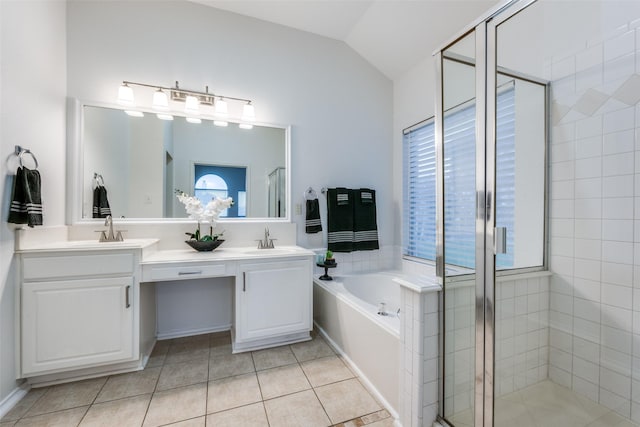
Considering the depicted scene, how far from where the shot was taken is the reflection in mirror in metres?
2.22

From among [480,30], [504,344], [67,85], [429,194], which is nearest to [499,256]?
[504,344]

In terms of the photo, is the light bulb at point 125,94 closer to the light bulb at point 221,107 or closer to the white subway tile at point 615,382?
the light bulb at point 221,107

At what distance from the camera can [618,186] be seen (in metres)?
1.44

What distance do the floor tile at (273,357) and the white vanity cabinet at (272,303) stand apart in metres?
0.07

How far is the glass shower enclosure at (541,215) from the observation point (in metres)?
1.24

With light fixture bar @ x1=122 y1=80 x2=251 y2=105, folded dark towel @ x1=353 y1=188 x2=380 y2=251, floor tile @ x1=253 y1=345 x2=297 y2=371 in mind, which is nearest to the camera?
floor tile @ x1=253 y1=345 x2=297 y2=371

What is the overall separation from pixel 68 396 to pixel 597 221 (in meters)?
3.21

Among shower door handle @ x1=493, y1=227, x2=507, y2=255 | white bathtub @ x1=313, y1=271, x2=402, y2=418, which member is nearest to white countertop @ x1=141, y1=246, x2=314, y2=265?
white bathtub @ x1=313, y1=271, x2=402, y2=418

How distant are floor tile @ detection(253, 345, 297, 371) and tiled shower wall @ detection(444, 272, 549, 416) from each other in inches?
44.0

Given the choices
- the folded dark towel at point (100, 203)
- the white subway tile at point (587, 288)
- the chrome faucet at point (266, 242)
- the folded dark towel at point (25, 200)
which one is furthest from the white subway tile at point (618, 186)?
the folded dark towel at point (100, 203)

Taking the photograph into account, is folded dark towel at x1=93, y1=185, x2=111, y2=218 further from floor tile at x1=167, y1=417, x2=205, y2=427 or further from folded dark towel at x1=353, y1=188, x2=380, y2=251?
folded dark towel at x1=353, y1=188, x2=380, y2=251

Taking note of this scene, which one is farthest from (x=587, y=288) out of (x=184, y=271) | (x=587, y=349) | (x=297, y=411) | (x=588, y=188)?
(x=184, y=271)

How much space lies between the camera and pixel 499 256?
1.22 m

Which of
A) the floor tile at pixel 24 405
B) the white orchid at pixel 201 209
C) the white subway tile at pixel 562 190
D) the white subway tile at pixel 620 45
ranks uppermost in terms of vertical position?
the white subway tile at pixel 620 45
